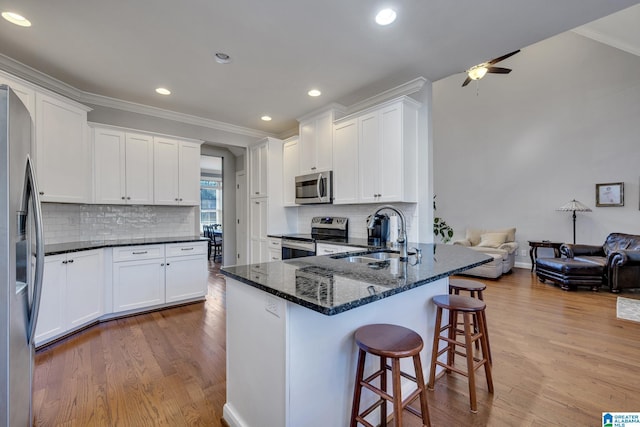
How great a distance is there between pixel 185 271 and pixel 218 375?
78.2 inches

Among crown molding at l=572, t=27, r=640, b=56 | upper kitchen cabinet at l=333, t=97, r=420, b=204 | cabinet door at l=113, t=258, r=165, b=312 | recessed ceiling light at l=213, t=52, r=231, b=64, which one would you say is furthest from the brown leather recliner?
cabinet door at l=113, t=258, r=165, b=312

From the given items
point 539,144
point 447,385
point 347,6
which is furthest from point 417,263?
point 539,144

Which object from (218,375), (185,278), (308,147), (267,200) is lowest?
(218,375)

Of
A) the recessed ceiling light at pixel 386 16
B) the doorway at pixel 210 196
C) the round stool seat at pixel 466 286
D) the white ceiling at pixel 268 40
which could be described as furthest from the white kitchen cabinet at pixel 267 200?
the doorway at pixel 210 196

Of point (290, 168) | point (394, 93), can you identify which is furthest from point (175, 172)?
point (394, 93)

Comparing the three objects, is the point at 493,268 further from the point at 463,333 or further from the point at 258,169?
the point at 258,169

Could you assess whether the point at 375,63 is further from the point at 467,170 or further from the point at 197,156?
the point at 467,170

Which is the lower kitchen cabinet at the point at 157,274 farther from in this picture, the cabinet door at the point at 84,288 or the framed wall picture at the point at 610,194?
the framed wall picture at the point at 610,194

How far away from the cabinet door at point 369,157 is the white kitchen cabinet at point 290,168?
129cm

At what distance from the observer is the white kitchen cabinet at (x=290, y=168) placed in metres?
4.50

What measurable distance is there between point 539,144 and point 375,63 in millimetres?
5367

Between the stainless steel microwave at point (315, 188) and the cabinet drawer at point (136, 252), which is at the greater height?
the stainless steel microwave at point (315, 188)

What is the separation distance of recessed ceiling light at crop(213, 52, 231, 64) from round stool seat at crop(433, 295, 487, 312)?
2.85 m

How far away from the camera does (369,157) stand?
339 centimetres
